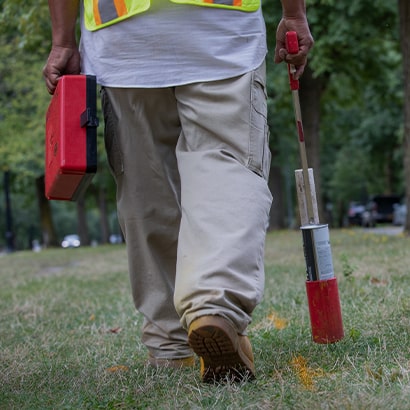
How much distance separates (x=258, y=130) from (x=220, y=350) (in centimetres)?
75

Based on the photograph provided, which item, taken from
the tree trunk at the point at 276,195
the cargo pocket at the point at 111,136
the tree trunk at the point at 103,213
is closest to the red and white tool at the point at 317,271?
the cargo pocket at the point at 111,136

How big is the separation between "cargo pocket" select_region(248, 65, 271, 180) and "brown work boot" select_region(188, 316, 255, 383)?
565mm

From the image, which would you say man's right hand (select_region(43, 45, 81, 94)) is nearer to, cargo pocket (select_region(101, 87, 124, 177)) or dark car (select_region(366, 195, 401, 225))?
cargo pocket (select_region(101, 87, 124, 177))

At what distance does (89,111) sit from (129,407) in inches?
41.1

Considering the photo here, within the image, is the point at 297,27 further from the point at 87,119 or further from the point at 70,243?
the point at 70,243

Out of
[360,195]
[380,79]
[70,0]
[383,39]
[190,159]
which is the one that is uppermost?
[70,0]

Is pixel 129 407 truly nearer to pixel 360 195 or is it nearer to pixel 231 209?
pixel 231 209

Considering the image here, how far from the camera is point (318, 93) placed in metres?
18.3

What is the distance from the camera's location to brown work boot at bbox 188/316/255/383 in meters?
2.19

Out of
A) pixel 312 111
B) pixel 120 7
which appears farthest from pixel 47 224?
pixel 120 7

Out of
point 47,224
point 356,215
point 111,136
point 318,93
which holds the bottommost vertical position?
point 356,215

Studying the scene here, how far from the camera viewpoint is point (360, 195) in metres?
51.9

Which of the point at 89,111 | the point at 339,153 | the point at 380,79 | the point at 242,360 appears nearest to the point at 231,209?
the point at 242,360

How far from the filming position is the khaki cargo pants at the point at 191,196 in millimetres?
2301
